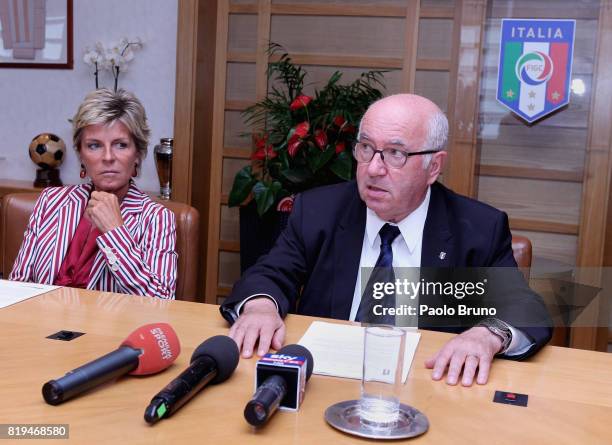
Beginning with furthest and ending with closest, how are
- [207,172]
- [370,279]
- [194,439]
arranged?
1. [207,172]
2. [370,279]
3. [194,439]

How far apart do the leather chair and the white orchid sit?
1.65 meters

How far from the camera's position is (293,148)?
317 centimetres

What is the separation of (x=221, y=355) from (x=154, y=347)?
5.1 inches

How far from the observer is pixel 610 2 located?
3.23 metres

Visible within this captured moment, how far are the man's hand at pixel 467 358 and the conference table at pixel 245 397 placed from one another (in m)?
0.02

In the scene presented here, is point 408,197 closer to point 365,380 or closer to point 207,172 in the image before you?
point 365,380

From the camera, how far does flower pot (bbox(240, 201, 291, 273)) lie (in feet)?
11.1

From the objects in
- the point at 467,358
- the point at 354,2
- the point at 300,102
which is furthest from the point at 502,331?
the point at 354,2

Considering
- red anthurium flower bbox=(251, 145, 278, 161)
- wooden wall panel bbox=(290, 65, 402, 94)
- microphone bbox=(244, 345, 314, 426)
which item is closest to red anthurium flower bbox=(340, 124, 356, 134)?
red anthurium flower bbox=(251, 145, 278, 161)

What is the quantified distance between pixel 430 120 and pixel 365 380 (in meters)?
1.03

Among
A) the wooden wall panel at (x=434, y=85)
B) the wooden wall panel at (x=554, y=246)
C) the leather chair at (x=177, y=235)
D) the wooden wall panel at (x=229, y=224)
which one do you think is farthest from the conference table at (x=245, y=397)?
the wooden wall panel at (x=229, y=224)

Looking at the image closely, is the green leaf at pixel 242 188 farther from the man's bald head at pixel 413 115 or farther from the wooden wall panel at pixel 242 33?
the man's bald head at pixel 413 115

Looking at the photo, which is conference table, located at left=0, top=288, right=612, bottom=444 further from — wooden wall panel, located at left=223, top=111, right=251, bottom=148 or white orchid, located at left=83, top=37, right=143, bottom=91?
white orchid, located at left=83, top=37, right=143, bottom=91

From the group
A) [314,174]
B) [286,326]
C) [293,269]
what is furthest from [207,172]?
[286,326]
